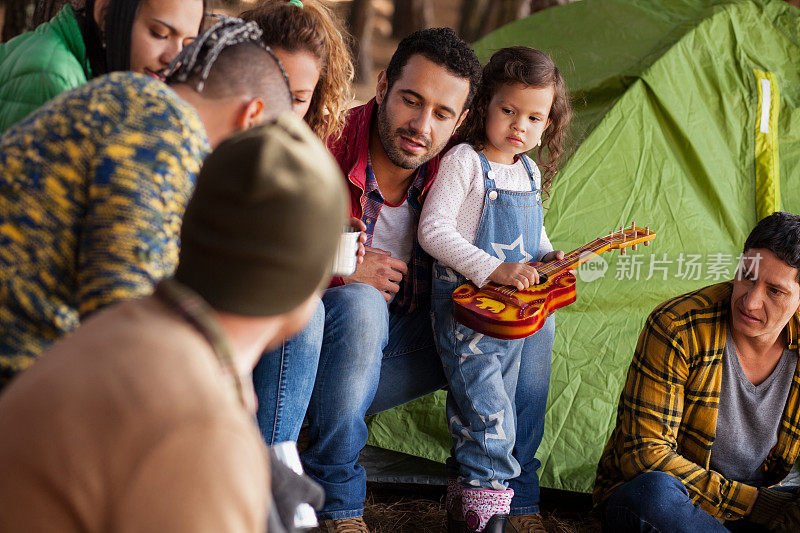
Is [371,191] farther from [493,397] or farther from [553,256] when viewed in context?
[493,397]

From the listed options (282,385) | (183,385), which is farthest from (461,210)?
(183,385)

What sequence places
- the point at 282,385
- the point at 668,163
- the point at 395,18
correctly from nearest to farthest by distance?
the point at 282,385, the point at 668,163, the point at 395,18

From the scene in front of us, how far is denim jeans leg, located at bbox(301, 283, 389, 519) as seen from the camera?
88.3 inches

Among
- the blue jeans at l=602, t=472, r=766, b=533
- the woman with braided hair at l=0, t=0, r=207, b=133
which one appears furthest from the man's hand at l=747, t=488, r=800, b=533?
the woman with braided hair at l=0, t=0, r=207, b=133

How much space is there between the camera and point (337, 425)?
2240mm

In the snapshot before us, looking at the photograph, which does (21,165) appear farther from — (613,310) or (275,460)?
(613,310)

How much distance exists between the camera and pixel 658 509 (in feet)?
7.47

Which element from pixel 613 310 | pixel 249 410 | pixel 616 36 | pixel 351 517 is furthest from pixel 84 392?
pixel 616 36

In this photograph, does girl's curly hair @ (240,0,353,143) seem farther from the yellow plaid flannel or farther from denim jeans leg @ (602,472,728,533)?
denim jeans leg @ (602,472,728,533)

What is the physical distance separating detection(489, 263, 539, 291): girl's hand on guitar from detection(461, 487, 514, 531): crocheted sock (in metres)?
0.60

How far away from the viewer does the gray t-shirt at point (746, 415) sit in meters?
2.49

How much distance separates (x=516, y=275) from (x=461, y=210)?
0.29 m

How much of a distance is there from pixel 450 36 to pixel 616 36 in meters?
1.20

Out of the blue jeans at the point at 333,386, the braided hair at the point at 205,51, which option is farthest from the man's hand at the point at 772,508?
the braided hair at the point at 205,51
